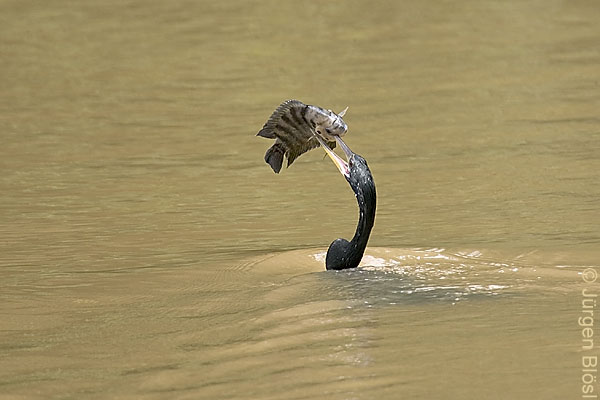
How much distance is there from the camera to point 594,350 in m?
3.56

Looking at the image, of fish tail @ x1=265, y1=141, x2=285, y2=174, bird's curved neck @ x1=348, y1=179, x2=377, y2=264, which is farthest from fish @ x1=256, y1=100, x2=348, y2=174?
bird's curved neck @ x1=348, y1=179, x2=377, y2=264

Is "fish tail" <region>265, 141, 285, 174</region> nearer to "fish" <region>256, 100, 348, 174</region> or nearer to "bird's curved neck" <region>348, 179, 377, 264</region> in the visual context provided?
"fish" <region>256, 100, 348, 174</region>

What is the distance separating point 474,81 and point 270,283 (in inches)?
189

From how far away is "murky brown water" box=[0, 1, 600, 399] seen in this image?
366 cm

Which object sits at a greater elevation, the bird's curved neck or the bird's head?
the bird's head

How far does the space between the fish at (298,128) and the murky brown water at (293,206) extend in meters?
0.51

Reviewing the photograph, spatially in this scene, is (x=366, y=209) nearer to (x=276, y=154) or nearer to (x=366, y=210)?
(x=366, y=210)

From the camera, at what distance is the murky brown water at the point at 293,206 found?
144 inches

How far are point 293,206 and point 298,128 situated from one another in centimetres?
173

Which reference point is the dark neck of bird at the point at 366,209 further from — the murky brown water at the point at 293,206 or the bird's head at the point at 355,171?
the murky brown water at the point at 293,206

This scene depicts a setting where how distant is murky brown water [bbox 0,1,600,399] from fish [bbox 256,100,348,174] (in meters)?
0.51

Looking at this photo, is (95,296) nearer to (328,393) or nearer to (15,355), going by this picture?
(15,355)

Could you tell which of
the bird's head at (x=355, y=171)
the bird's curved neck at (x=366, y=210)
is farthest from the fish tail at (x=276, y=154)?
the bird's curved neck at (x=366, y=210)

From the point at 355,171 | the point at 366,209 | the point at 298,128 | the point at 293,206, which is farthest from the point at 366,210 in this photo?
the point at 293,206
